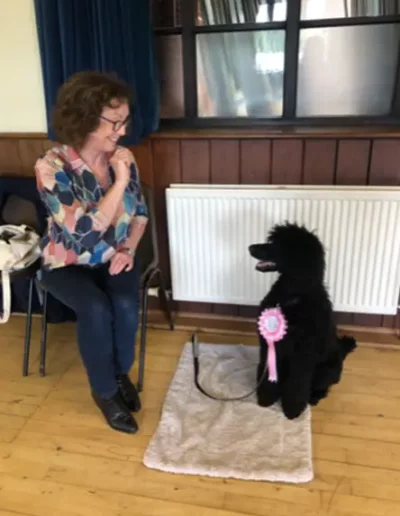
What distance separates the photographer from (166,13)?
6.91ft

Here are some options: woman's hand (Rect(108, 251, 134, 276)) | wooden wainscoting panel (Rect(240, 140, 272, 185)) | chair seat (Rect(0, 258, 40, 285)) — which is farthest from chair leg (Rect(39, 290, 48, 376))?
wooden wainscoting panel (Rect(240, 140, 272, 185))

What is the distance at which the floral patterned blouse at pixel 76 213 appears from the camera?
161 cm

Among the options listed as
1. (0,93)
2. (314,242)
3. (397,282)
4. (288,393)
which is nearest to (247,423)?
(288,393)

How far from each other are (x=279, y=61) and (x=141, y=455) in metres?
1.63

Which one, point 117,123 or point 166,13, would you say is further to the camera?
point 166,13

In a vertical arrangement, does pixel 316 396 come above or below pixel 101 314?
below

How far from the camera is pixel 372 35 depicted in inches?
79.3

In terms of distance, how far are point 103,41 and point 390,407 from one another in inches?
68.4

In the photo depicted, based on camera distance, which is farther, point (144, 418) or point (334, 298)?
point (334, 298)

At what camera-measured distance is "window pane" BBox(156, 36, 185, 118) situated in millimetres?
2150

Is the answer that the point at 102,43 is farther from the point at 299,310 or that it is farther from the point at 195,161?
Result: the point at 299,310

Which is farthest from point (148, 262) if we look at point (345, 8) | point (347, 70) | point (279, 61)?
point (345, 8)

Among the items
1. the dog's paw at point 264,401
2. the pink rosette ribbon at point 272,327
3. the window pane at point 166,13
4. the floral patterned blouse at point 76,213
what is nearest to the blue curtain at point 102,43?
the window pane at point 166,13

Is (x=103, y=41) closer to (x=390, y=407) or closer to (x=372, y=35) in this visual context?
(x=372, y=35)
